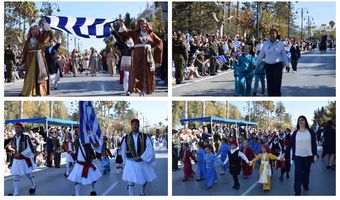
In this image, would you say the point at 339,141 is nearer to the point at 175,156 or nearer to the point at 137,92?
the point at 175,156

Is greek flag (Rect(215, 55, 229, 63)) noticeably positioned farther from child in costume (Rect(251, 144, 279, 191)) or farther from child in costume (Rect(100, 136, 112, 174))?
child in costume (Rect(100, 136, 112, 174))

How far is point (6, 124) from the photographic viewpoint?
8758 millimetres

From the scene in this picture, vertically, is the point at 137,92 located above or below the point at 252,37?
below

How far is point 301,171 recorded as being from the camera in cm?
826

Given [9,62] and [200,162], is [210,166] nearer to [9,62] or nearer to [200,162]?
[200,162]

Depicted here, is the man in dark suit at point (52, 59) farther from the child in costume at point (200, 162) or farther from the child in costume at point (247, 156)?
the child in costume at point (247, 156)

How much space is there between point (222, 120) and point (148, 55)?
1433 millimetres

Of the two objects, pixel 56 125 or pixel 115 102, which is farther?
pixel 56 125

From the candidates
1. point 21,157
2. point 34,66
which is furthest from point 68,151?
point 34,66

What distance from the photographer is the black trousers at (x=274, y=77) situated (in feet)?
28.4

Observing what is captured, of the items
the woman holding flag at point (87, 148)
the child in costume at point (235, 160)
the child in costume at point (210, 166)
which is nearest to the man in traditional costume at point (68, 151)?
the woman holding flag at point (87, 148)

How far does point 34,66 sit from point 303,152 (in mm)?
4113

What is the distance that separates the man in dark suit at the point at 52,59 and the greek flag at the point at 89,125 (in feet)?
4.19

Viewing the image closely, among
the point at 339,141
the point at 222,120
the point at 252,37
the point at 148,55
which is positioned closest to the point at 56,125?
the point at 148,55
